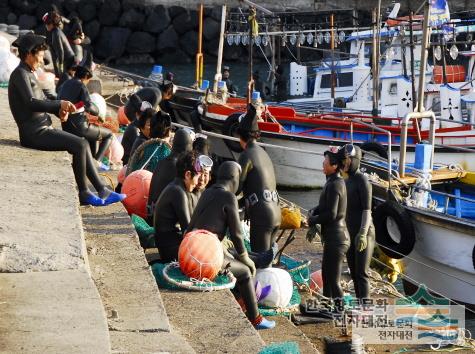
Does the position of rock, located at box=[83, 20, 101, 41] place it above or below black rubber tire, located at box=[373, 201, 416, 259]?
above

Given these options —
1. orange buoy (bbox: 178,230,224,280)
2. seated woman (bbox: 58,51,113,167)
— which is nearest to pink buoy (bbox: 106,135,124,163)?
seated woman (bbox: 58,51,113,167)

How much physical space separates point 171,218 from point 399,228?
5.13m

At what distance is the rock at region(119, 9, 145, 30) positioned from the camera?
50.2 meters

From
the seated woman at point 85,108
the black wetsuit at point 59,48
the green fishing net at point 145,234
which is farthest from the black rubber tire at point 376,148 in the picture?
the green fishing net at point 145,234

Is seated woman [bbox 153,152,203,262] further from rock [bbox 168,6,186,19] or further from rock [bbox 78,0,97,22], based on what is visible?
rock [bbox 78,0,97,22]

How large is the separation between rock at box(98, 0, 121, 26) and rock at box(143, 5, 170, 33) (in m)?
1.54

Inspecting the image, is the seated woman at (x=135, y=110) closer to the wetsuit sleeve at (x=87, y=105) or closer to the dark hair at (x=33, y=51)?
the wetsuit sleeve at (x=87, y=105)

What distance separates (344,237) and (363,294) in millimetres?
804

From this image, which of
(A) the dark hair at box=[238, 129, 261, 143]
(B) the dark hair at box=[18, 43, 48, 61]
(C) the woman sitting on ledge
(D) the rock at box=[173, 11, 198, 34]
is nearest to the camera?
(B) the dark hair at box=[18, 43, 48, 61]

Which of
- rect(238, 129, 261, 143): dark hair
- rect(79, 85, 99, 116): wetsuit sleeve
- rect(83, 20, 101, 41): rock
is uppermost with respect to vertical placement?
rect(79, 85, 99, 116): wetsuit sleeve

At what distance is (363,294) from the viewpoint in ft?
33.9

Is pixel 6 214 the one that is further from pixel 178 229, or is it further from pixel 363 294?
pixel 363 294

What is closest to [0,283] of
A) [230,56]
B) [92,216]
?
[92,216]

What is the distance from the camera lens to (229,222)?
8.20 meters
